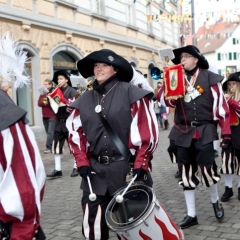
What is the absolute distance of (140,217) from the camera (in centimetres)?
293

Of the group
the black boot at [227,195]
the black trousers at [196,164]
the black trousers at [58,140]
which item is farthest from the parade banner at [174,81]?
the black trousers at [58,140]

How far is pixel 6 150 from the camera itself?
2.14m

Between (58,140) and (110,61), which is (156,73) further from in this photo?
(58,140)

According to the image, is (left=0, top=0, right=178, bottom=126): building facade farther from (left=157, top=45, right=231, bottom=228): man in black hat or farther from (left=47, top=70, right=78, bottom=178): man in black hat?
(left=157, top=45, right=231, bottom=228): man in black hat

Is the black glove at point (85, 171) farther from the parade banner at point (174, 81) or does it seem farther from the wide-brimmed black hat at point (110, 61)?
the parade banner at point (174, 81)

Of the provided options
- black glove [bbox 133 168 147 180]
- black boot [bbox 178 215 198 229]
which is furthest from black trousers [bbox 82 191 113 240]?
black boot [bbox 178 215 198 229]

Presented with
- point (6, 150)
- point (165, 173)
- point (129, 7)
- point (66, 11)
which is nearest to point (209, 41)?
point (129, 7)

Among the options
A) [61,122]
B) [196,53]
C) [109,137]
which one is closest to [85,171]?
[109,137]

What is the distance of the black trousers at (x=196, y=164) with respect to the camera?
451cm

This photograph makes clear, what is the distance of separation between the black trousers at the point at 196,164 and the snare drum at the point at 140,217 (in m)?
1.40

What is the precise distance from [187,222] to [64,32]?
1182 cm

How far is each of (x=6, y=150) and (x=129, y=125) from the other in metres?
1.44

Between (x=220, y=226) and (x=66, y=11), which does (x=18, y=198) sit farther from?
(x=66, y=11)

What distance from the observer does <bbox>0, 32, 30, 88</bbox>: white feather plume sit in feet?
8.09
